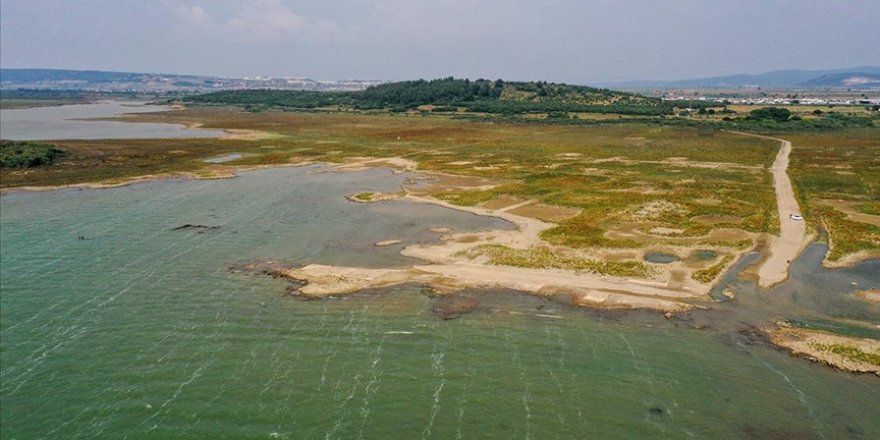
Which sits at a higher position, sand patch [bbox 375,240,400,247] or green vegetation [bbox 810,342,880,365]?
sand patch [bbox 375,240,400,247]

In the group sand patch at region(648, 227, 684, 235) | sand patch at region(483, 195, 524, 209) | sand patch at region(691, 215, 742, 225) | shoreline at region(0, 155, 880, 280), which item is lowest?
sand patch at region(648, 227, 684, 235)

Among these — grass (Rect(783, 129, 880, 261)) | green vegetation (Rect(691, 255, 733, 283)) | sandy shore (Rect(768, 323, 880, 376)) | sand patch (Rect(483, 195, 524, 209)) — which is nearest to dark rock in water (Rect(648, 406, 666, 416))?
sandy shore (Rect(768, 323, 880, 376))

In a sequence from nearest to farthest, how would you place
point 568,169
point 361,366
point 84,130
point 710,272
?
point 361,366, point 710,272, point 568,169, point 84,130

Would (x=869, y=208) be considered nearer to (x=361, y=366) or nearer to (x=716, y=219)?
(x=716, y=219)

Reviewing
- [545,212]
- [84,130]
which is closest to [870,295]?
[545,212]

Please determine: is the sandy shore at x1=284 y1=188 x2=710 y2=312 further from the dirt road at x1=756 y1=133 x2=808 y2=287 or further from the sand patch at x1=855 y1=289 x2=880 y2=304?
the sand patch at x1=855 y1=289 x2=880 y2=304

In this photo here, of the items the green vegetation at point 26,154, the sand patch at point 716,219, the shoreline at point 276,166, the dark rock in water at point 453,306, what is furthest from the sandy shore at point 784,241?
the green vegetation at point 26,154

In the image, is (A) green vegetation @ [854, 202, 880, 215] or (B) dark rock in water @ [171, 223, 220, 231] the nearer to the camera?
(B) dark rock in water @ [171, 223, 220, 231]
